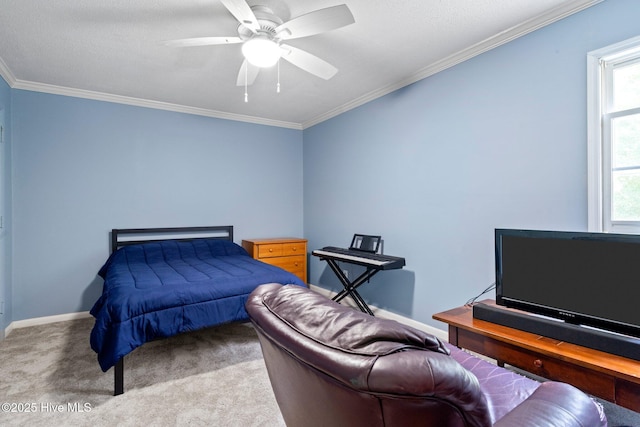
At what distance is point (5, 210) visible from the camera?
310 cm

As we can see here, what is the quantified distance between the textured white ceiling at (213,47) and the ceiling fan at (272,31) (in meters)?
0.12

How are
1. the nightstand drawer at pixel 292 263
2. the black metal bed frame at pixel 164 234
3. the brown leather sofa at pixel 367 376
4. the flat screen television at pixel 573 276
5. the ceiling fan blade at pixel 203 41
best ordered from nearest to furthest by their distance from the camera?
the brown leather sofa at pixel 367 376
the flat screen television at pixel 573 276
the ceiling fan blade at pixel 203 41
the black metal bed frame at pixel 164 234
the nightstand drawer at pixel 292 263

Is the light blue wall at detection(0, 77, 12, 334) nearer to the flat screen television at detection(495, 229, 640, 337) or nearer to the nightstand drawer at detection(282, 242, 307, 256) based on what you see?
the nightstand drawer at detection(282, 242, 307, 256)

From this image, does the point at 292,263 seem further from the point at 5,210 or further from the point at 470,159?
the point at 5,210

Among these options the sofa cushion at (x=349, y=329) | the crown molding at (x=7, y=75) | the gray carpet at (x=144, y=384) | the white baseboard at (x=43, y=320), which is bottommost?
the gray carpet at (x=144, y=384)

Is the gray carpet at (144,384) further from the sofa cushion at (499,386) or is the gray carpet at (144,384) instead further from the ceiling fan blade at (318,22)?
the ceiling fan blade at (318,22)

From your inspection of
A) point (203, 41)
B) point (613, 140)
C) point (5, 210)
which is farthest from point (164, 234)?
point (613, 140)

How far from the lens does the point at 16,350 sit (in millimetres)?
2760

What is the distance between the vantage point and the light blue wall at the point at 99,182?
3.37 metres

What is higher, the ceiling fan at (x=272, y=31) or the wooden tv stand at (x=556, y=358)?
the ceiling fan at (x=272, y=31)

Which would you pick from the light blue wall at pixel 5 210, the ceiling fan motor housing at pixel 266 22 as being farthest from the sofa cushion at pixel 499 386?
the light blue wall at pixel 5 210

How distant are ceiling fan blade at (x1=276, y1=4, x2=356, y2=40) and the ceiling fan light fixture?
0.30 feet

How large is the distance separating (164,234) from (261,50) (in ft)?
9.25

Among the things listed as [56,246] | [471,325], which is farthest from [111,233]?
[471,325]
